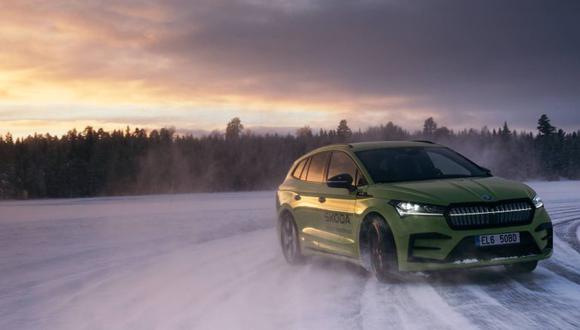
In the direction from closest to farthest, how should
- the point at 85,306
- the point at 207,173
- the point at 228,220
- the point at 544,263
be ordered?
the point at 85,306
the point at 544,263
the point at 228,220
the point at 207,173

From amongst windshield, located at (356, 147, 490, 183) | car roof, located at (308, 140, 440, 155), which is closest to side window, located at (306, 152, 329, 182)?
car roof, located at (308, 140, 440, 155)

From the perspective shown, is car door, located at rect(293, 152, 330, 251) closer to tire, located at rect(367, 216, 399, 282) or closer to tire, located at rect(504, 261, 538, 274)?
tire, located at rect(367, 216, 399, 282)

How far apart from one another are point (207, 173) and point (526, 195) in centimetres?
12221

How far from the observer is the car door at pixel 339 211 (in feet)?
33.4

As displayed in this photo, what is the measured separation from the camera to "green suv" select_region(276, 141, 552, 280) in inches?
347

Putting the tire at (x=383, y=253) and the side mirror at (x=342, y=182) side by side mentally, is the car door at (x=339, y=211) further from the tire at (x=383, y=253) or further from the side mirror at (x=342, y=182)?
the tire at (x=383, y=253)

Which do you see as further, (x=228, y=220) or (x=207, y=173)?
(x=207, y=173)

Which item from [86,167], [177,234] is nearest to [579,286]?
[177,234]

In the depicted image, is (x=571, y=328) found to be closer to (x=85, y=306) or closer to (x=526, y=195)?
(x=526, y=195)

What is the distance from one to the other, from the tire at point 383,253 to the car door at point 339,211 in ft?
1.85

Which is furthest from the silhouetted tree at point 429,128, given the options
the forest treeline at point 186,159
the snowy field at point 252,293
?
the snowy field at point 252,293

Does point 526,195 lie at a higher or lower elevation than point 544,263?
higher

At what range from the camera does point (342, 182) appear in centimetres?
1027

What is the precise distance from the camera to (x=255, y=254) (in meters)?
13.4
